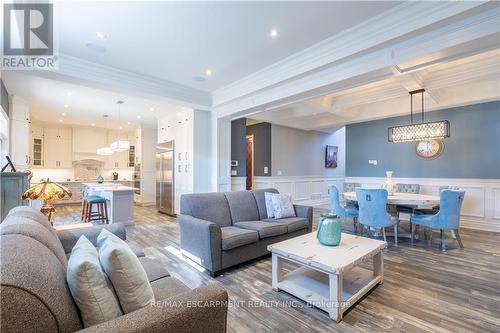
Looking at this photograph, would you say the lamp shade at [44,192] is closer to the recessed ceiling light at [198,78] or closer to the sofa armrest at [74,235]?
the sofa armrest at [74,235]

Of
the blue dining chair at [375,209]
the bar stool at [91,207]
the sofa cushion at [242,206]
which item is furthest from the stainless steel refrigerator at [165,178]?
the blue dining chair at [375,209]

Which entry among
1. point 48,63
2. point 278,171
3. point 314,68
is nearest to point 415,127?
point 314,68

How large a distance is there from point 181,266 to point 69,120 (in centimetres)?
762

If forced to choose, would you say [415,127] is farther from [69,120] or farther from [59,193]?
[69,120]

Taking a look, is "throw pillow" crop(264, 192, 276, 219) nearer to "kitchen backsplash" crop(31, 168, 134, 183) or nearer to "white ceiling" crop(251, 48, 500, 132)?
"white ceiling" crop(251, 48, 500, 132)

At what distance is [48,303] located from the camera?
2.74ft

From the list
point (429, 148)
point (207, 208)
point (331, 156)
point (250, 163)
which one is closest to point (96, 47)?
point (207, 208)

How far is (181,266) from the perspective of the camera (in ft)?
10.2

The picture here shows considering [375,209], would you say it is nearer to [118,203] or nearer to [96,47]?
[96,47]

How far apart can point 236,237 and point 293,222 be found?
108 cm

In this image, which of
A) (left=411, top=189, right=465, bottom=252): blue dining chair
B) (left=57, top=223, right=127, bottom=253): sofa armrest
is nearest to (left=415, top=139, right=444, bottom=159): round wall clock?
(left=411, top=189, right=465, bottom=252): blue dining chair

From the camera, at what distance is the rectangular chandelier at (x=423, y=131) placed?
4496 millimetres

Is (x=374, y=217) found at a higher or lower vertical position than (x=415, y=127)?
lower

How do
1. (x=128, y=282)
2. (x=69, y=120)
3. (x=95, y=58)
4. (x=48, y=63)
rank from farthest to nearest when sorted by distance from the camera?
(x=69, y=120), (x=95, y=58), (x=48, y=63), (x=128, y=282)
